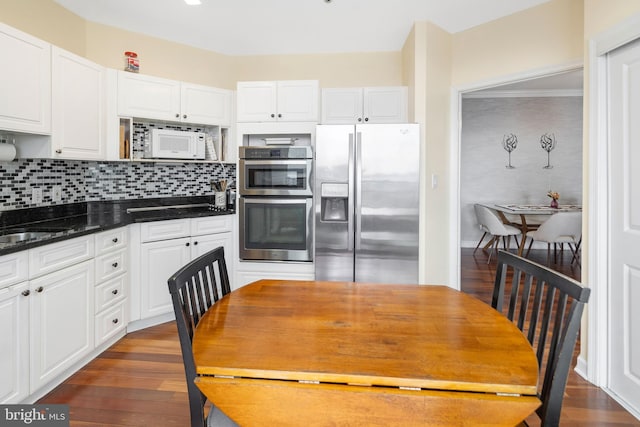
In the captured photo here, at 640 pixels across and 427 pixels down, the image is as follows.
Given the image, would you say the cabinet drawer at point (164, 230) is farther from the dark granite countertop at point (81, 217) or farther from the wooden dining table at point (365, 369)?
the wooden dining table at point (365, 369)

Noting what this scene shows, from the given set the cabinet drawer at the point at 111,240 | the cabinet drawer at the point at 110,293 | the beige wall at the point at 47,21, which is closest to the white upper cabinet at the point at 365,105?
the cabinet drawer at the point at 111,240

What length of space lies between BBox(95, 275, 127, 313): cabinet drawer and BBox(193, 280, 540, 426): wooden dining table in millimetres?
1679

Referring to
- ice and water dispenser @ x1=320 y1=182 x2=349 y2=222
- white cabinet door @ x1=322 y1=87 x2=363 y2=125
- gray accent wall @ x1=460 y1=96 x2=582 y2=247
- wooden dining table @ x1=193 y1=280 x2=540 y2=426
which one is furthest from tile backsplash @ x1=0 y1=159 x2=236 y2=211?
gray accent wall @ x1=460 y1=96 x2=582 y2=247

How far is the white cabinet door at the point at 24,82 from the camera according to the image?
→ 2143 millimetres

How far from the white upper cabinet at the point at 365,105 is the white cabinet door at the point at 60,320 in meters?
2.49

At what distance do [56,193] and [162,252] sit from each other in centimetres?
93

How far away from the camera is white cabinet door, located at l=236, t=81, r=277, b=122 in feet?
11.6

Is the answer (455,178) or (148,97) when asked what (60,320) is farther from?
(455,178)

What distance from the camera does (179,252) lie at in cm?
321

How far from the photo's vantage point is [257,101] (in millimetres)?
3574

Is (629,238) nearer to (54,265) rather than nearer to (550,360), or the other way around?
(550,360)

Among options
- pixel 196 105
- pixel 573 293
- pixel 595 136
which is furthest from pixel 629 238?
pixel 196 105

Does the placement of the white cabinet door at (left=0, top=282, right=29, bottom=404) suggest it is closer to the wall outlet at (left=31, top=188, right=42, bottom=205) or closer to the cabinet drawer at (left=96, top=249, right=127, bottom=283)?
the cabinet drawer at (left=96, top=249, right=127, bottom=283)

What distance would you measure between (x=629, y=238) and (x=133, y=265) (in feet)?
10.9
